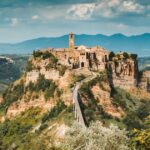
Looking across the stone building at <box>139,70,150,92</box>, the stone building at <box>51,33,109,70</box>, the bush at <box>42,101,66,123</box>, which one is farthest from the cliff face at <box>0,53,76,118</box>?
the stone building at <box>139,70,150,92</box>

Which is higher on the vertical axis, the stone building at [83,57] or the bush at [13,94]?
the stone building at [83,57]

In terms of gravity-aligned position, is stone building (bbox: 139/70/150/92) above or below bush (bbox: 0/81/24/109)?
above

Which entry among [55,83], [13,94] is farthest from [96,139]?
[13,94]

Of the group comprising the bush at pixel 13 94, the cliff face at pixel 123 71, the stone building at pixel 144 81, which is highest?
the cliff face at pixel 123 71

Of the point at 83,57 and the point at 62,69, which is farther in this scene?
the point at 83,57

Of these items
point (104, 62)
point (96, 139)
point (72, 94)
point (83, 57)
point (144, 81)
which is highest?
point (83, 57)

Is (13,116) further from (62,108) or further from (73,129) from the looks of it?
(73,129)

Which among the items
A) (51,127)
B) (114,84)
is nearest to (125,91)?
(114,84)

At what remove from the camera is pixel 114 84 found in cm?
15912

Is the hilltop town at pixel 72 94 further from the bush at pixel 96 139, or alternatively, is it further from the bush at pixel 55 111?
the bush at pixel 96 139

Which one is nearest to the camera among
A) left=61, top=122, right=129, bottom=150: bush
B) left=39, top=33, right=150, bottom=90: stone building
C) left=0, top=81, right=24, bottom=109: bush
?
left=61, top=122, right=129, bottom=150: bush

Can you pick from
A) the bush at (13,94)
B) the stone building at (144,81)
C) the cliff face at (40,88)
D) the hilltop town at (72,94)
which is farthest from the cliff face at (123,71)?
the bush at (13,94)

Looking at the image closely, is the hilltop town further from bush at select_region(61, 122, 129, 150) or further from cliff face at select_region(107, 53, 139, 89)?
bush at select_region(61, 122, 129, 150)

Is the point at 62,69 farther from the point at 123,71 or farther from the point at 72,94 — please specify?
the point at 123,71
